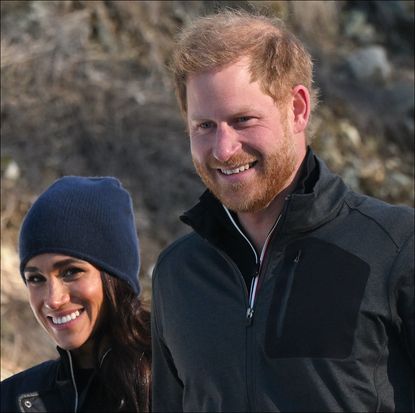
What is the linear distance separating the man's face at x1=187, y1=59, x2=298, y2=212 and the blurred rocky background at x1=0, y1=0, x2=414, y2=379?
3.50 m

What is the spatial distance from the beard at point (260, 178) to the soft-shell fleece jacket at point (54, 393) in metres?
1.00

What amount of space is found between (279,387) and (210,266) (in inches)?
14.5

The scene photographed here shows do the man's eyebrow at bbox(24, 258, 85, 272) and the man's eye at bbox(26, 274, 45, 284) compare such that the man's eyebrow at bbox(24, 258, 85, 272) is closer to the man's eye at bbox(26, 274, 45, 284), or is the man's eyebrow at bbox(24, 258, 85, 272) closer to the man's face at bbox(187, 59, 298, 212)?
the man's eye at bbox(26, 274, 45, 284)

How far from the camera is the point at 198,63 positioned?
2.21 m

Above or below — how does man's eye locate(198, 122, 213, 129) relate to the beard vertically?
above

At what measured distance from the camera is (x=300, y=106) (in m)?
2.27

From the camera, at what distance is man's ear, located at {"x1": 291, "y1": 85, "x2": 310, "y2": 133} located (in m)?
2.25

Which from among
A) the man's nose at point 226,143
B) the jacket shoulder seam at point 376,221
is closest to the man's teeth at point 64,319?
the man's nose at point 226,143

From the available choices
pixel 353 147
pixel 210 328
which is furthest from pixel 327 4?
pixel 210 328

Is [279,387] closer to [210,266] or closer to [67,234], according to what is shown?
[210,266]

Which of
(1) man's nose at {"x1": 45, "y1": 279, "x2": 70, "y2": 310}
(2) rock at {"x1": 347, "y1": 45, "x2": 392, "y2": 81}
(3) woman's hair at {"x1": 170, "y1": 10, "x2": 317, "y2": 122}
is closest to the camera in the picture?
(3) woman's hair at {"x1": 170, "y1": 10, "x2": 317, "y2": 122}

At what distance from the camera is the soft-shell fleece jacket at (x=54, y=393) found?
290 cm

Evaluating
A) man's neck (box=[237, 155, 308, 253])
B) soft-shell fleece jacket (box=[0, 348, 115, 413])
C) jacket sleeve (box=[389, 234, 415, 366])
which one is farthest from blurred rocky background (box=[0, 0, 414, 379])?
jacket sleeve (box=[389, 234, 415, 366])

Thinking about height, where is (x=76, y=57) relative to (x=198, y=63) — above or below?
below
